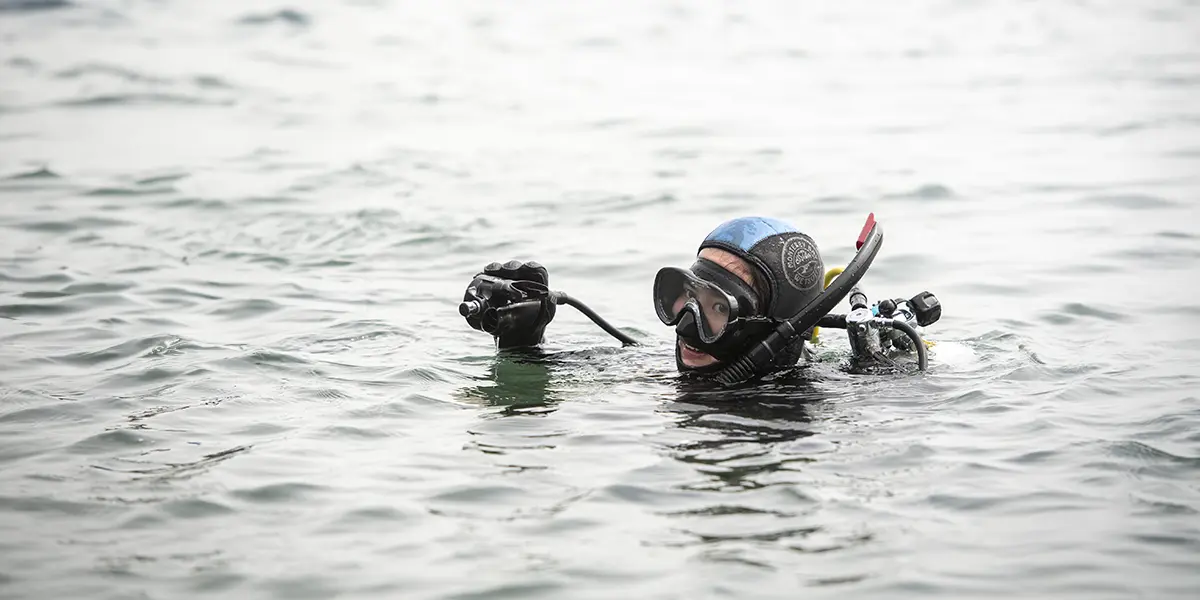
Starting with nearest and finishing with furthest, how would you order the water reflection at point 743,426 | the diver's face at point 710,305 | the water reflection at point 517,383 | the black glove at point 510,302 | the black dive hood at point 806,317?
the water reflection at point 743,426 < the black dive hood at point 806,317 < the diver's face at point 710,305 < the water reflection at point 517,383 < the black glove at point 510,302

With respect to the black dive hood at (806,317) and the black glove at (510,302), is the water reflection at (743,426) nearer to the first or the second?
the black dive hood at (806,317)

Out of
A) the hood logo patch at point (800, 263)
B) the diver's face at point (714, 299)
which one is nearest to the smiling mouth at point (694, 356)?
→ the diver's face at point (714, 299)

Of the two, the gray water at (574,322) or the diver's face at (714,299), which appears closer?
the gray water at (574,322)

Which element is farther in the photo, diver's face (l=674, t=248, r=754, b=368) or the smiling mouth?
the smiling mouth

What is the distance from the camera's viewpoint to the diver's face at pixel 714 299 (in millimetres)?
5047

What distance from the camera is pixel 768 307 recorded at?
510 centimetres

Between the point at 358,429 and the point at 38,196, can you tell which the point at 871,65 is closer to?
the point at 38,196

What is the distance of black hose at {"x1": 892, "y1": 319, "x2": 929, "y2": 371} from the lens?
4910mm

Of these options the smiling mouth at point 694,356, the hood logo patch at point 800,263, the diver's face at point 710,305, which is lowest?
the smiling mouth at point 694,356

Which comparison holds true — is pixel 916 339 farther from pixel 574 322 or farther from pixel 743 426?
pixel 574 322

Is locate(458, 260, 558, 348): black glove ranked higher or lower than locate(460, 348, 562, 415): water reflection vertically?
higher

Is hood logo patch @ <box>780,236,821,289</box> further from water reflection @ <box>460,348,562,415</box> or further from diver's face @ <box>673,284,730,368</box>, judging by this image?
water reflection @ <box>460,348,562,415</box>

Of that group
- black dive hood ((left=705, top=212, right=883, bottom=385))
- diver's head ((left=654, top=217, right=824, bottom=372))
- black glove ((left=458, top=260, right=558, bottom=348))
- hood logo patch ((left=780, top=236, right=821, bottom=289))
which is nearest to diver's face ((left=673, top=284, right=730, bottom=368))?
diver's head ((left=654, top=217, right=824, bottom=372))

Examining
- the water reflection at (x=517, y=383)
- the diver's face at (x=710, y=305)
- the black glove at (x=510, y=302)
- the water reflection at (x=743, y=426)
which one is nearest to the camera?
the water reflection at (x=743, y=426)
